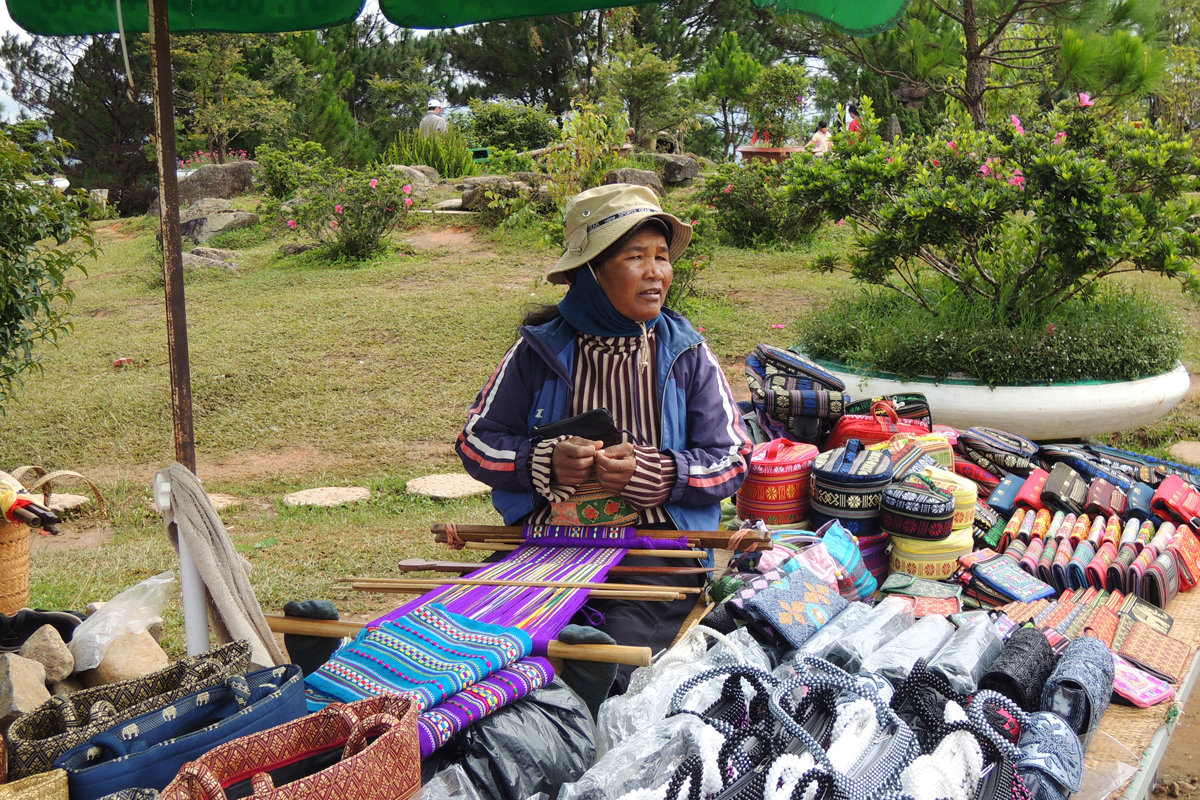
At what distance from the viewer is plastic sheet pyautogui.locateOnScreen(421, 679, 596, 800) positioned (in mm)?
1892

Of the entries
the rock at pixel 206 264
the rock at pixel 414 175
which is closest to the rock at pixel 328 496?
the rock at pixel 206 264

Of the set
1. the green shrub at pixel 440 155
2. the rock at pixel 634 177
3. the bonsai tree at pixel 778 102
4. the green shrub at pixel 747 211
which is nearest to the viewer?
the green shrub at pixel 747 211

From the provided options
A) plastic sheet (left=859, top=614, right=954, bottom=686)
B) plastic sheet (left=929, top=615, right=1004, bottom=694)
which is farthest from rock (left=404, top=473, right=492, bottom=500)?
plastic sheet (left=929, top=615, right=1004, bottom=694)

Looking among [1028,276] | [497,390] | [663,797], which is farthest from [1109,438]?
[663,797]

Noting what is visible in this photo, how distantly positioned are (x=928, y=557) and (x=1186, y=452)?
414 cm

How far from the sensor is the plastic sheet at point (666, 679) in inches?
85.7

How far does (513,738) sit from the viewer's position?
1.97 metres

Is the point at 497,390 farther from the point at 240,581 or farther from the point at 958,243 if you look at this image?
the point at 958,243

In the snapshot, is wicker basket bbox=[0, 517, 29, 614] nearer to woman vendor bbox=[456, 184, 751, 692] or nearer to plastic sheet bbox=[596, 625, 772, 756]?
woman vendor bbox=[456, 184, 751, 692]

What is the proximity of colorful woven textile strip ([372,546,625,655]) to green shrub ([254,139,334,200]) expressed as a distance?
1123 centimetres

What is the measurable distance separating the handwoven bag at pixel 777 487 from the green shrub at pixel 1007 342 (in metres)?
2.40

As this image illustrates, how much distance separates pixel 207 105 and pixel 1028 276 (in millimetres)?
17676

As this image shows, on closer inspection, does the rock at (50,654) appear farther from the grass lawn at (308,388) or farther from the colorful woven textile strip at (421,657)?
the grass lawn at (308,388)

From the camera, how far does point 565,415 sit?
3154 mm
